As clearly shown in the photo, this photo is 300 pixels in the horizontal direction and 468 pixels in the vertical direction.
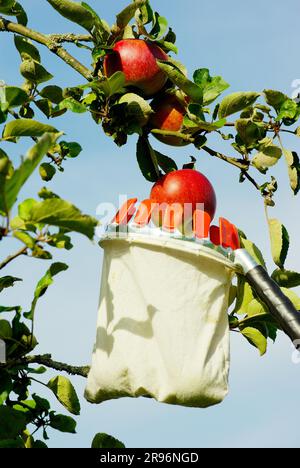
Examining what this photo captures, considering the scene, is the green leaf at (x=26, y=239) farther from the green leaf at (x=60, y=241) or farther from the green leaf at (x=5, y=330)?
the green leaf at (x=5, y=330)

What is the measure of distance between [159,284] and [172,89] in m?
0.51

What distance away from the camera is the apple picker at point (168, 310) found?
5.09 ft

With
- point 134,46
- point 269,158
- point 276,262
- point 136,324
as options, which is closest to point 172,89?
point 134,46

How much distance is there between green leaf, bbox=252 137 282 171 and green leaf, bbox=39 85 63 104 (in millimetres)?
489

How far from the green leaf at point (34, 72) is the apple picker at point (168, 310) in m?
0.49

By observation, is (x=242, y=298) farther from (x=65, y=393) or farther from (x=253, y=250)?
(x=65, y=393)

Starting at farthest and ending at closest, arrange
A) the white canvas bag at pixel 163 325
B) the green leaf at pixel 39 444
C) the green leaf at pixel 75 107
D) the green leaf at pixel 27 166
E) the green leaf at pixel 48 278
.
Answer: the green leaf at pixel 39 444 < the green leaf at pixel 75 107 < the green leaf at pixel 48 278 < the white canvas bag at pixel 163 325 < the green leaf at pixel 27 166

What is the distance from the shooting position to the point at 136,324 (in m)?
1.57

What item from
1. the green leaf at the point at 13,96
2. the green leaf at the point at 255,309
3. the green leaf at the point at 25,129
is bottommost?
the green leaf at the point at 255,309

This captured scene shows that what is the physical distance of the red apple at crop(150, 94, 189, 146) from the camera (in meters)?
1.86

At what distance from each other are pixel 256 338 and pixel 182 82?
0.55 m

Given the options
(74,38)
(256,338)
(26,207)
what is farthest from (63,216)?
(74,38)

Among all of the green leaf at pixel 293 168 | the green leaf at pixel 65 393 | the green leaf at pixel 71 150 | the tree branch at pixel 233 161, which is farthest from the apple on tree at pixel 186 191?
the green leaf at pixel 65 393

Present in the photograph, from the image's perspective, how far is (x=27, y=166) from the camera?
1258 mm
